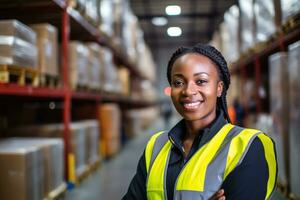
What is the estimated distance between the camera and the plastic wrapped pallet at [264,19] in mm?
5247

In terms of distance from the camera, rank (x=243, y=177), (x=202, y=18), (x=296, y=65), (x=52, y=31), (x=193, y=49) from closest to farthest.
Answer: (x=243, y=177) < (x=193, y=49) < (x=296, y=65) < (x=52, y=31) < (x=202, y=18)

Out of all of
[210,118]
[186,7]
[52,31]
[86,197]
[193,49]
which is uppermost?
[186,7]

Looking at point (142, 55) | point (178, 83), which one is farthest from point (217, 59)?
point (142, 55)

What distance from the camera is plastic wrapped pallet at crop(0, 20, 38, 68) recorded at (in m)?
3.37

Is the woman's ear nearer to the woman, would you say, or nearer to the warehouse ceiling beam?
the woman

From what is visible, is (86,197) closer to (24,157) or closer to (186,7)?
(24,157)

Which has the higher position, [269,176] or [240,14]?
[240,14]

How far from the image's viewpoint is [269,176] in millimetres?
1502

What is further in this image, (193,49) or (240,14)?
(240,14)

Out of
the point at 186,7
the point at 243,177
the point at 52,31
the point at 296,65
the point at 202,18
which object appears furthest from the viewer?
the point at 202,18

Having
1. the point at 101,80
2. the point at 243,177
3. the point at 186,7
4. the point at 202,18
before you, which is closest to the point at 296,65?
the point at 243,177

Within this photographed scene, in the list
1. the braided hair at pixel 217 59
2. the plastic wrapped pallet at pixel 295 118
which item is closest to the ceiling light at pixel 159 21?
the plastic wrapped pallet at pixel 295 118

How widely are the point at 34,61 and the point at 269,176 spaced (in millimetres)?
3132

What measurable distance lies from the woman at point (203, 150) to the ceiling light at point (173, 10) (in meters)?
13.8
